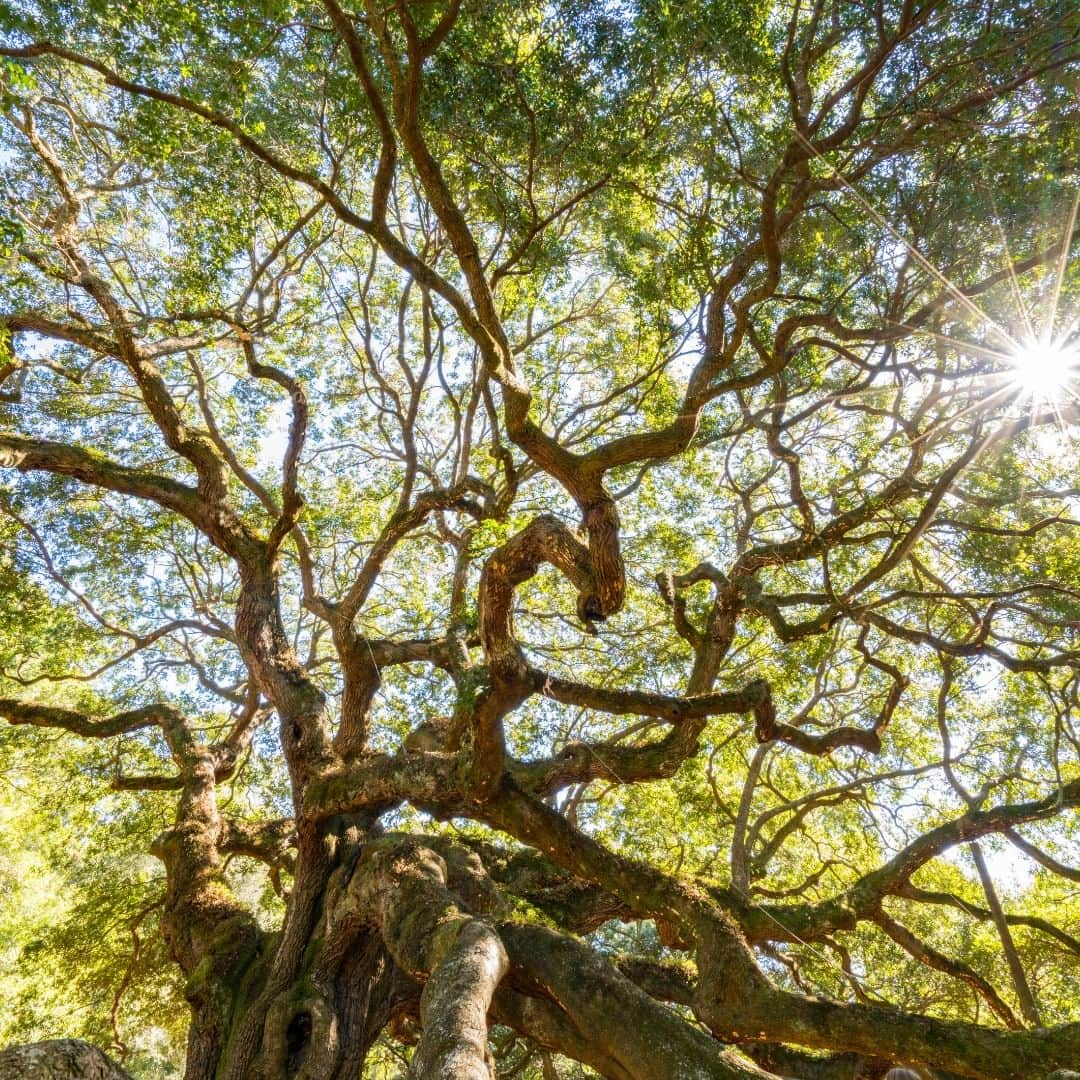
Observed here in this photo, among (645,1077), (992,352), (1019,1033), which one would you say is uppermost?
(992,352)

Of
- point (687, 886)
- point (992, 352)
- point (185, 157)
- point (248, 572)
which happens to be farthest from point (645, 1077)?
point (185, 157)

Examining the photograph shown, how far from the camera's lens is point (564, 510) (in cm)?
1002

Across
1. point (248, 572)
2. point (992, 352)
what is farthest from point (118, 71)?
point (992, 352)

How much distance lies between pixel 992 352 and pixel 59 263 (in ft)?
30.6

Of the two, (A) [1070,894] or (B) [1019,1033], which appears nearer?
(B) [1019,1033]

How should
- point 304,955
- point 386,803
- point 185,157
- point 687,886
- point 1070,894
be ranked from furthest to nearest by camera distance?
1. point 1070,894
2. point 185,157
3. point 386,803
4. point 304,955
5. point 687,886

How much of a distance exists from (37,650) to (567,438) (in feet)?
24.5

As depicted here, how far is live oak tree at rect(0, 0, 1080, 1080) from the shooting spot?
493 cm

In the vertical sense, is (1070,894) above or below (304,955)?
above

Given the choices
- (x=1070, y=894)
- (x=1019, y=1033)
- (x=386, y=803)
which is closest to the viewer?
(x=1019, y=1033)

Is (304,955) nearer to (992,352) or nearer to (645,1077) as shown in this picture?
(645,1077)

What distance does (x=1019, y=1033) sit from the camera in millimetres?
3842

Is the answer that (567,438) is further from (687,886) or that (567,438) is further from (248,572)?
(687,886)

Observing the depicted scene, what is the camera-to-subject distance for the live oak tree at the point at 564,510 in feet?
16.2
